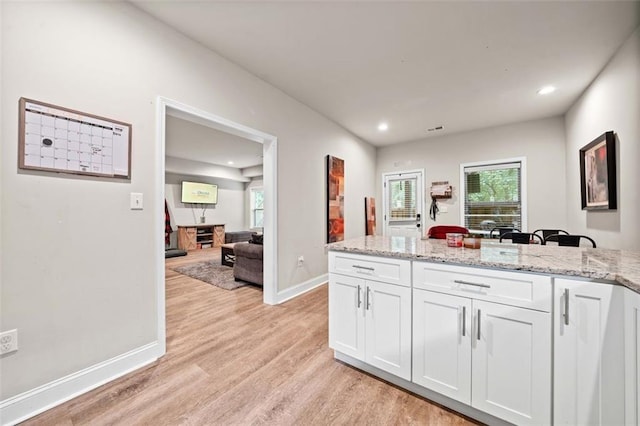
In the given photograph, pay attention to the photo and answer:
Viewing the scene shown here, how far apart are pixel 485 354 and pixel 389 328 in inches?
20.5

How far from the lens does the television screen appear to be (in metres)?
7.46

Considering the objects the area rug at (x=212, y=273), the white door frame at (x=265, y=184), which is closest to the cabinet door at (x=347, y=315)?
the white door frame at (x=265, y=184)

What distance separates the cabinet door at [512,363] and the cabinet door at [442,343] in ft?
0.15

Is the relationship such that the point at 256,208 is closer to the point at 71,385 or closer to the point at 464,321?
the point at 71,385

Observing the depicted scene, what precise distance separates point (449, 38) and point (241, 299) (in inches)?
141

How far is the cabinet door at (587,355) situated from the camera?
3.35 feet

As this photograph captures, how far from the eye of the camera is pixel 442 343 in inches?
55.7

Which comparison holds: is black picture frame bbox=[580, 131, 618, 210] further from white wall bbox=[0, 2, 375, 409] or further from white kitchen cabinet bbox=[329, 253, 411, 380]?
white wall bbox=[0, 2, 375, 409]

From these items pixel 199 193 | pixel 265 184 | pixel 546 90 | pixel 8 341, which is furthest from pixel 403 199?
pixel 199 193

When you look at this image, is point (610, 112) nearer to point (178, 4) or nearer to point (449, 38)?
point (449, 38)

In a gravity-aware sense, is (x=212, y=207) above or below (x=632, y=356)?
above

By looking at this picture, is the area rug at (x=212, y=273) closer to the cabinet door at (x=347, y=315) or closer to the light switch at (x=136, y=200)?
the light switch at (x=136, y=200)

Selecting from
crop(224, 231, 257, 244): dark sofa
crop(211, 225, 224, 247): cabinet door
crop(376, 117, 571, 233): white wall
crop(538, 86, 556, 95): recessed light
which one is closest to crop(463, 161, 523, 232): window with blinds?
crop(376, 117, 571, 233): white wall

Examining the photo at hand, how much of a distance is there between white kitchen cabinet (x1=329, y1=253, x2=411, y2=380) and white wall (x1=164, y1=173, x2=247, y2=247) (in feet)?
22.8
